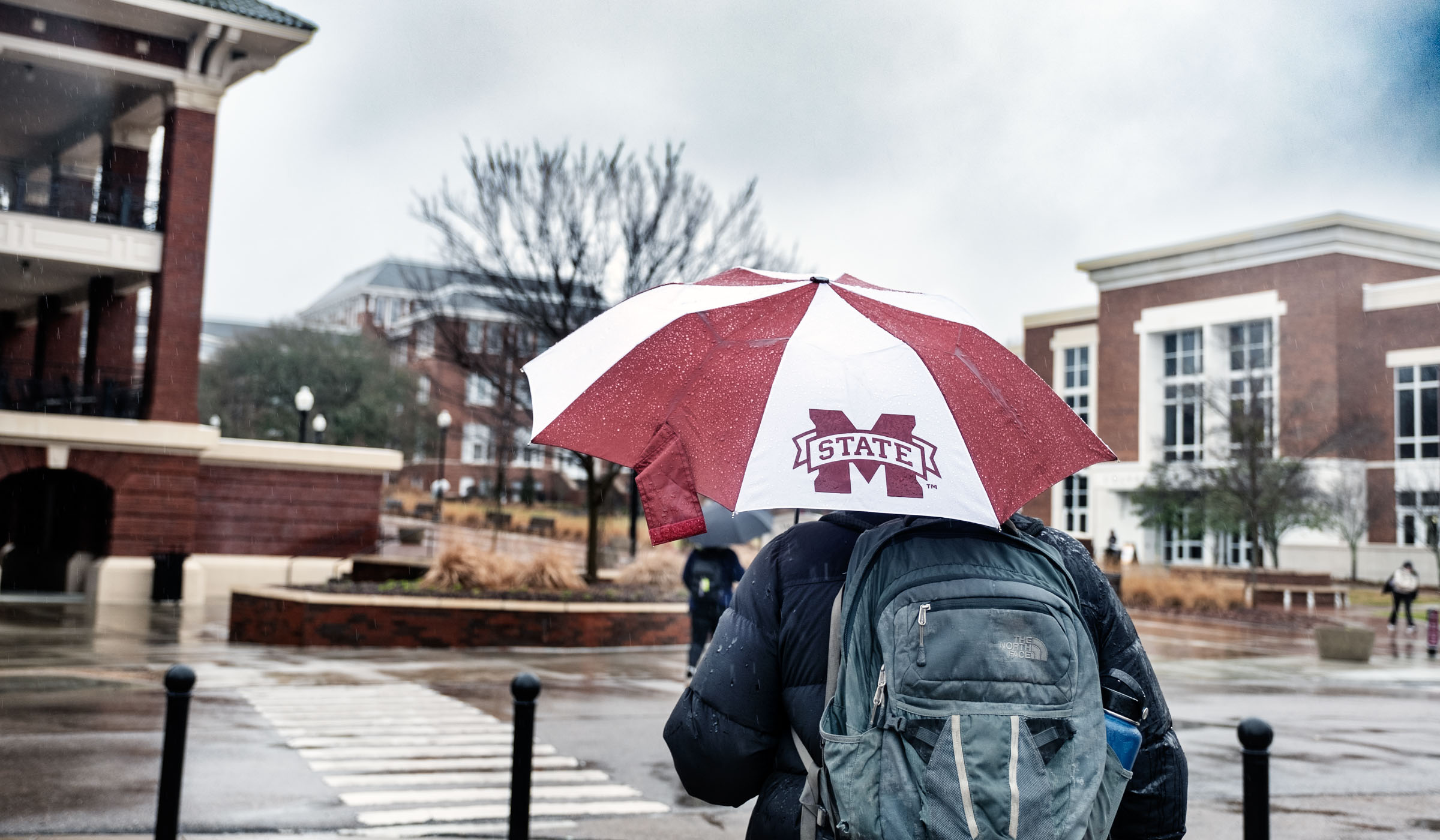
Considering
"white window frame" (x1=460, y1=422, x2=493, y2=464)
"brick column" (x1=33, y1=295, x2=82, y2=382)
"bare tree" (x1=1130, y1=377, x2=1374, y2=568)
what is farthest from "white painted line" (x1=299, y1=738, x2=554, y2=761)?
"white window frame" (x1=460, y1=422, x2=493, y2=464)

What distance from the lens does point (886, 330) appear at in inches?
107

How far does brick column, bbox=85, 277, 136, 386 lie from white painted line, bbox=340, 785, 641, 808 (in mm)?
22407

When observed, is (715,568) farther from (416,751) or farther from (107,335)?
(107,335)

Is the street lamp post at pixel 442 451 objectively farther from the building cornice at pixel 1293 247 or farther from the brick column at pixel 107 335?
the building cornice at pixel 1293 247

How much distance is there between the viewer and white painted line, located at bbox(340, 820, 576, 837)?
22.0 ft

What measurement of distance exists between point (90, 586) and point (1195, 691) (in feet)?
68.2

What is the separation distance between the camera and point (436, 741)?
9641mm

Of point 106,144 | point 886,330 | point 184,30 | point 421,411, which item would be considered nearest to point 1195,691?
point 886,330

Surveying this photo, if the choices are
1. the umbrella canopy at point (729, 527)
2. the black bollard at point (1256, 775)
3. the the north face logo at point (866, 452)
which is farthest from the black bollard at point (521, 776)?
the umbrella canopy at point (729, 527)

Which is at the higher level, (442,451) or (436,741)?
(442,451)

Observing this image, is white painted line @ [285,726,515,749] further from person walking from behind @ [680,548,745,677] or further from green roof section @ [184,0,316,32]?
green roof section @ [184,0,316,32]

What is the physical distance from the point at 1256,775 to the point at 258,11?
2637 centimetres

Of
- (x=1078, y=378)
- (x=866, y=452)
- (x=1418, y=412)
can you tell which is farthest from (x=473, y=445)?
(x=866, y=452)

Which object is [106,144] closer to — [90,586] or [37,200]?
[37,200]
